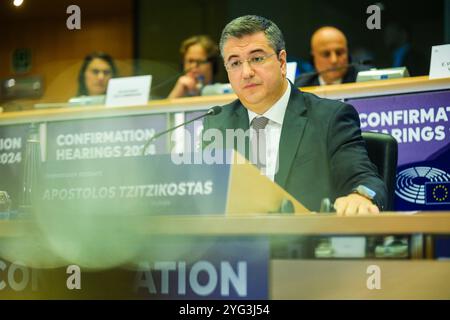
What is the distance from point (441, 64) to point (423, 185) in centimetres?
60

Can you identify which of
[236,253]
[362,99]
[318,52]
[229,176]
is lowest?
[236,253]

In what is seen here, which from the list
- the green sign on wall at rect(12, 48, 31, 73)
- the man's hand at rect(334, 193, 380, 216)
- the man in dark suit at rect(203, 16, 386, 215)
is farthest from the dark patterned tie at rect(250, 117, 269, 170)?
the green sign on wall at rect(12, 48, 31, 73)

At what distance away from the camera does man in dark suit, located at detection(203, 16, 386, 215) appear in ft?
7.28

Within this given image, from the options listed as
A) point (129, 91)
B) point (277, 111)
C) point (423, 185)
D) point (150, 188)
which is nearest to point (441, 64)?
point (423, 185)

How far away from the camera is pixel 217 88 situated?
403cm

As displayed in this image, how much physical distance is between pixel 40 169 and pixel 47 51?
5449 mm

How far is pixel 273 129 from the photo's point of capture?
2.34 metres

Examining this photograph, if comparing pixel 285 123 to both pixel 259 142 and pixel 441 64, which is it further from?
pixel 441 64

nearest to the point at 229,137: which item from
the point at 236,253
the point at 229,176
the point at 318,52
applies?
the point at 229,176

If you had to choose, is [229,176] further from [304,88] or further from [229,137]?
[304,88]

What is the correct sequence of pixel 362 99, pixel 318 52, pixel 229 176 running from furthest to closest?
pixel 318 52 → pixel 362 99 → pixel 229 176

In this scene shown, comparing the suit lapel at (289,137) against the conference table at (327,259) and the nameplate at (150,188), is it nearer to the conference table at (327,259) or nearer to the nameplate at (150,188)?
the nameplate at (150,188)

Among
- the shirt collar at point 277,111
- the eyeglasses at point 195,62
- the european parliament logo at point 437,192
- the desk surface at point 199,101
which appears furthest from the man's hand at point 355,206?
the eyeglasses at point 195,62

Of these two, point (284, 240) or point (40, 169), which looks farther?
point (40, 169)
